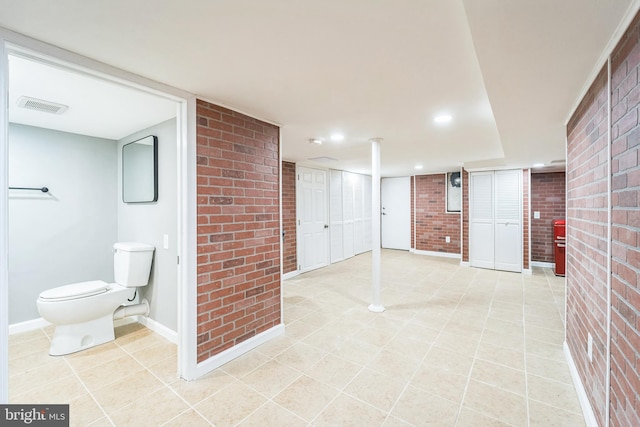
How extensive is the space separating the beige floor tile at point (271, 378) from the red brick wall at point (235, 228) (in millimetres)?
336

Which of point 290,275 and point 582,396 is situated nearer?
point 582,396

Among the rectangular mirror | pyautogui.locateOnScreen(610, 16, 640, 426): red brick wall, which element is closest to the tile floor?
pyautogui.locateOnScreen(610, 16, 640, 426): red brick wall

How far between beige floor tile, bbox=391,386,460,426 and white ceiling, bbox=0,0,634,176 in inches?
79.0

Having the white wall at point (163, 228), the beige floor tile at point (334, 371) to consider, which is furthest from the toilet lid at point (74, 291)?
the beige floor tile at point (334, 371)

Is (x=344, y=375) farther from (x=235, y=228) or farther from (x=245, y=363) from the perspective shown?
(x=235, y=228)

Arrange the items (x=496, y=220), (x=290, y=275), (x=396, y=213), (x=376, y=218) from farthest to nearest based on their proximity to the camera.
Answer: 1. (x=396, y=213)
2. (x=496, y=220)
3. (x=290, y=275)
4. (x=376, y=218)

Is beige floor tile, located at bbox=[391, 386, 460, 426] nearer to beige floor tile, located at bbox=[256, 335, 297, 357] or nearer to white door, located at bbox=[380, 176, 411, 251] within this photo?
beige floor tile, located at bbox=[256, 335, 297, 357]

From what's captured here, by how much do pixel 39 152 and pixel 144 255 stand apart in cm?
152

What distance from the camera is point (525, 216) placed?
5.05 m

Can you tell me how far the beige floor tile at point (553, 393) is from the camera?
5.74 feet

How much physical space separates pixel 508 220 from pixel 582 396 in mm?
4085

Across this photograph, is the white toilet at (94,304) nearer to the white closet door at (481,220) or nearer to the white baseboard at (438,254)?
the white closet door at (481,220)

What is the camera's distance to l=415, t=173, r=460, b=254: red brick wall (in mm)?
6656

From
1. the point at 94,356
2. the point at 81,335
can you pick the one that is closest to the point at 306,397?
the point at 94,356
